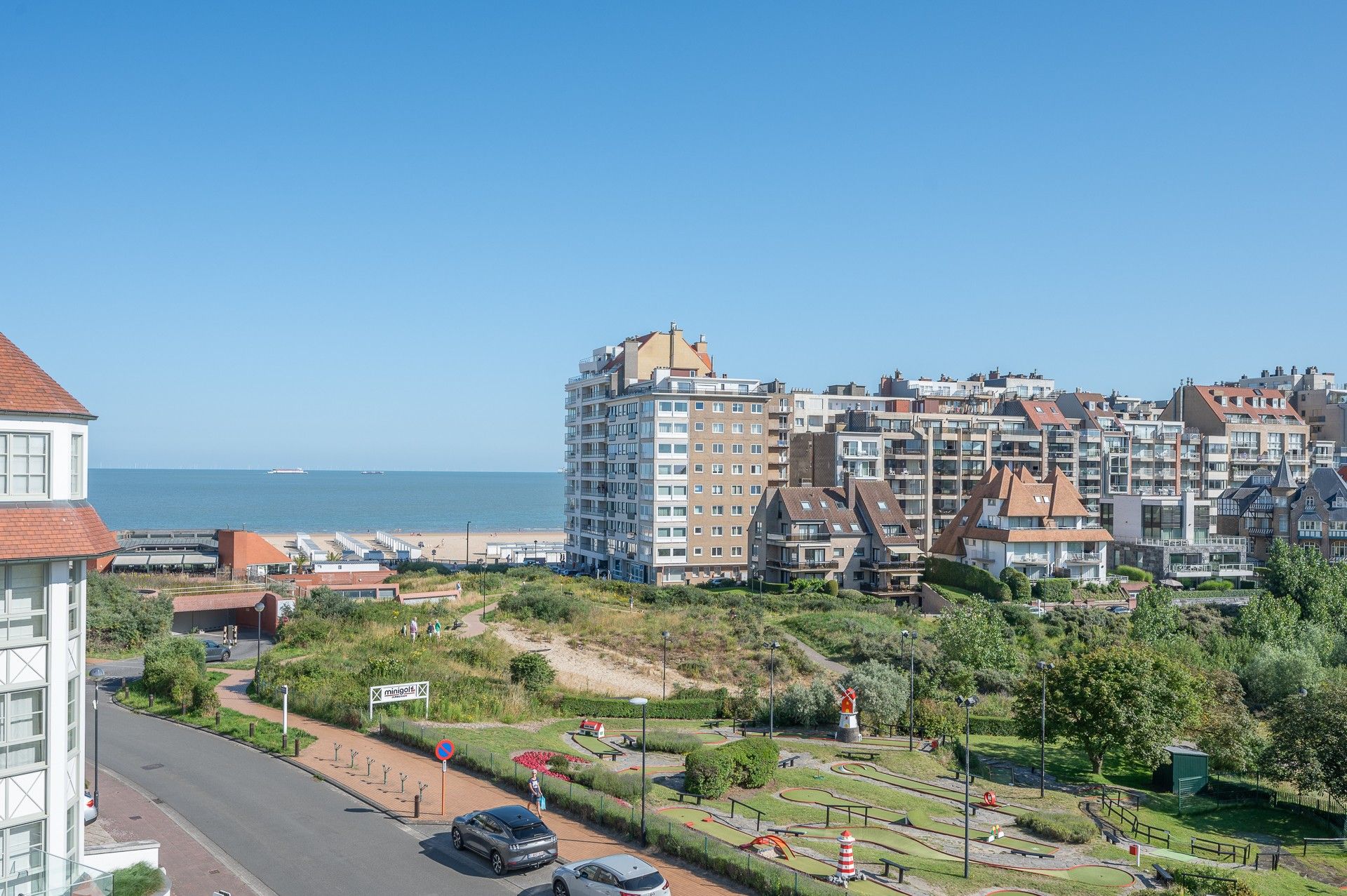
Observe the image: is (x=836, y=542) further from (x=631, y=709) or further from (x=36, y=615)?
(x=36, y=615)

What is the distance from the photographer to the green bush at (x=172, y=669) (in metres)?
36.4

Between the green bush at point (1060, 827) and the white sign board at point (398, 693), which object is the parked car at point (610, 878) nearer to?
the green bush at point (1060, 827)

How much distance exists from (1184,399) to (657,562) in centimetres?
7222

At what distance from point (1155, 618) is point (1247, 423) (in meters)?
65.2

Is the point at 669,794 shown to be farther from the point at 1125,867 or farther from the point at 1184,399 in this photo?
the point at 1184,399

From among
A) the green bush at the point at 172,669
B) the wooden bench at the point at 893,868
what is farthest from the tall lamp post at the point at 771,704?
the green bush at the point at 172,669

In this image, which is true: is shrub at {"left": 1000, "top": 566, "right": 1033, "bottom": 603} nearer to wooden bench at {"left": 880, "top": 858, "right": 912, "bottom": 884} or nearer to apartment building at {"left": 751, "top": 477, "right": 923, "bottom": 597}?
apartment building at {"left": 751, "top": 477, "right": 923, "bottom": 597}

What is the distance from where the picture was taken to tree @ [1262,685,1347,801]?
115 feet

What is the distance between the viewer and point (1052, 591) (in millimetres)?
73875

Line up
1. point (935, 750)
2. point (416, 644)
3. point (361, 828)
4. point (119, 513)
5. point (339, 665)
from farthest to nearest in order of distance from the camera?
point (119, 513) → point (416, 644) → point (339, 665) → point (935, 750) → point (361, 828)

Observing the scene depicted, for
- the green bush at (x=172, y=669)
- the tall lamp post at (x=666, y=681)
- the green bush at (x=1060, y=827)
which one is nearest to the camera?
the green bush at (x=1060, y=827)

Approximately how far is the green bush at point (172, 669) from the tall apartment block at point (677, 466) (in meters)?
49.1

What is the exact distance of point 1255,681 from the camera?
5206 cm

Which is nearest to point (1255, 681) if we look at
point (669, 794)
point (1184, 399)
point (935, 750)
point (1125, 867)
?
point (935, 750)
